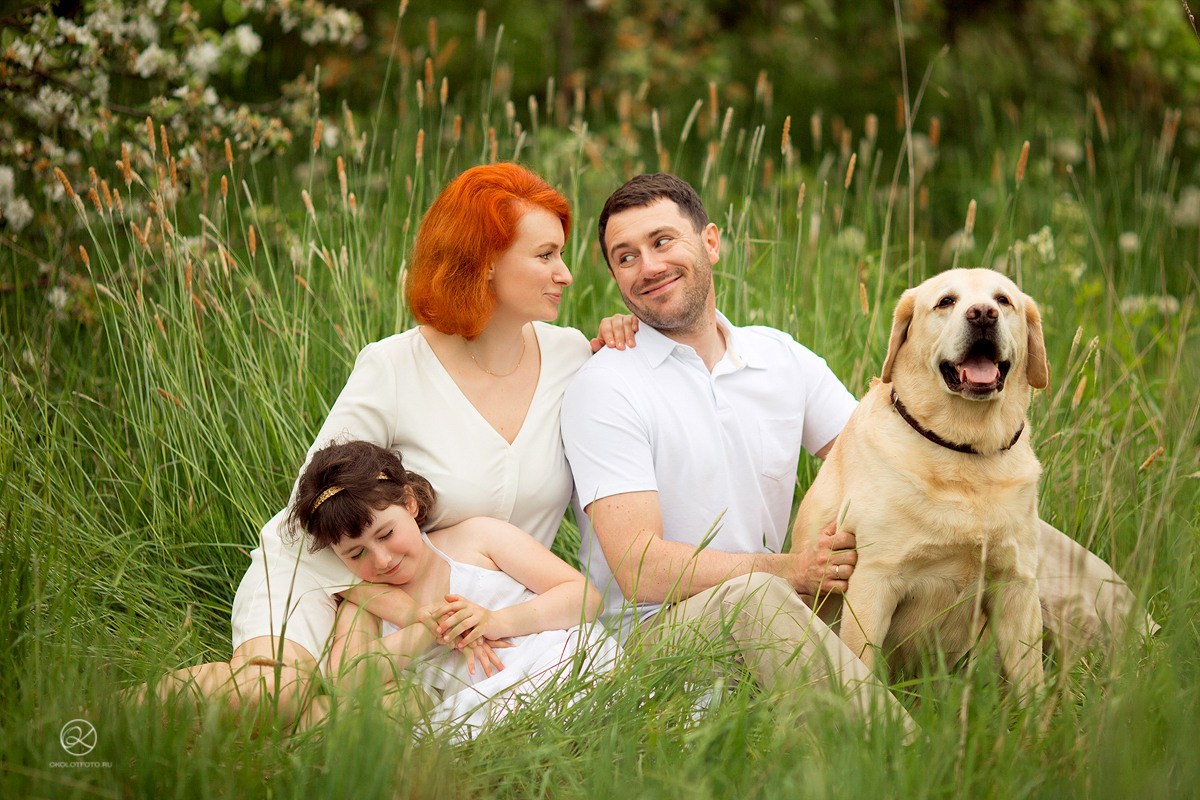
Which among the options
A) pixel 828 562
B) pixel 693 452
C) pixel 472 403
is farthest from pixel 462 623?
pixel 828 562

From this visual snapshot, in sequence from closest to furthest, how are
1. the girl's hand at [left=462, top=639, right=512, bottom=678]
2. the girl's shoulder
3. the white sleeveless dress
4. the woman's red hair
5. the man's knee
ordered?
the white sleeveless dress < the man's knee < the girl's hand at [left=462, top=639, right=512, bottom=678] < the girl's shoulder < the woman's red hair

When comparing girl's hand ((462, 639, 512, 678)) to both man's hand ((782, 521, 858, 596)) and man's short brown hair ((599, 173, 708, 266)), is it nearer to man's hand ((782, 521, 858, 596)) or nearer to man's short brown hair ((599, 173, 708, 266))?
man's hand ((782, 521, 858, 596))

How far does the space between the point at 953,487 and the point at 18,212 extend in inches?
141

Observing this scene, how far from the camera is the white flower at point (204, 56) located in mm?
4258

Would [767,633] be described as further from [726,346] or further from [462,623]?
[726,346]

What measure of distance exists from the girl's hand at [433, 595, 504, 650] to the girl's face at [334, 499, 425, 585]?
0.15 metres

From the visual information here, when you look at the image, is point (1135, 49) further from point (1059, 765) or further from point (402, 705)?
point (402, 705)

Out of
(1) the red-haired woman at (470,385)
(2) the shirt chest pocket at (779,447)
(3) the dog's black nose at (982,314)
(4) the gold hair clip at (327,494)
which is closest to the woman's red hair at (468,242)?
(1) the red-haired woman at (470,385)

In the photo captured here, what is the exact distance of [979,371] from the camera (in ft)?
8.73

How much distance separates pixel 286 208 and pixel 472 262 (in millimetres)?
2057

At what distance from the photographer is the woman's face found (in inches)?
121

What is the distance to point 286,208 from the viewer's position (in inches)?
189

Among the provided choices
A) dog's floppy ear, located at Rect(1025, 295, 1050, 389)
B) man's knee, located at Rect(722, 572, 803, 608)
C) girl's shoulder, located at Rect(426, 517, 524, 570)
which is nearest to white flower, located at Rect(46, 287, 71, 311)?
girl's shoulder, located at Rect(426, 517, 524, 570)

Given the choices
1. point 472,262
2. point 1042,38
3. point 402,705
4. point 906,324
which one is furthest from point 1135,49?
point 402,705
